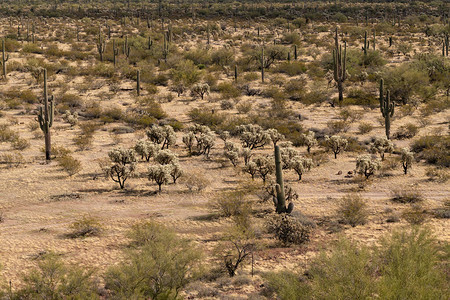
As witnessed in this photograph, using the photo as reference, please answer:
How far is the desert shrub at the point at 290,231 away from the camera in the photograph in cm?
1477

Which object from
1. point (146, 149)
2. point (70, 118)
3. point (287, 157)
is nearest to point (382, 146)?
point (287, 157)

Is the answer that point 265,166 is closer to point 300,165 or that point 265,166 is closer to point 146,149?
point 300,165

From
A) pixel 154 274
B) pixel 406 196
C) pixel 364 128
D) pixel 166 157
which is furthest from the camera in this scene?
pixel 364 128

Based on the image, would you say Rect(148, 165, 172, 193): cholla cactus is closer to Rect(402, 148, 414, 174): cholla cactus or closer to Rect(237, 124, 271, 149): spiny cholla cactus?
Rect(237, 124, 271, 149): spiny cholla cactus

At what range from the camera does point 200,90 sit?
3709 cm

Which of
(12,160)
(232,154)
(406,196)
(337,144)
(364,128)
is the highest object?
(364,128)

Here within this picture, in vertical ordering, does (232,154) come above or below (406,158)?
above

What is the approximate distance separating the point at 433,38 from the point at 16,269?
209 ft

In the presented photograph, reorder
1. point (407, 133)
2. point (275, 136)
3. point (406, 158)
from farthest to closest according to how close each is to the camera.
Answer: point (407, 133) < point (275, 136) < point (406, 158)

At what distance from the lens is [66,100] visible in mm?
34688

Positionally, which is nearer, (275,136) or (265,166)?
(265,166)

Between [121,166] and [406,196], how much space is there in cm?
1159

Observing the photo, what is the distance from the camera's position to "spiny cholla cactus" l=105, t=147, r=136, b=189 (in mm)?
19969

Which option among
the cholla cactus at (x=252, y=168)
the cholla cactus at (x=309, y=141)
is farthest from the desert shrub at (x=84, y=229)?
the cholla cactus at (x=309, y=141)
